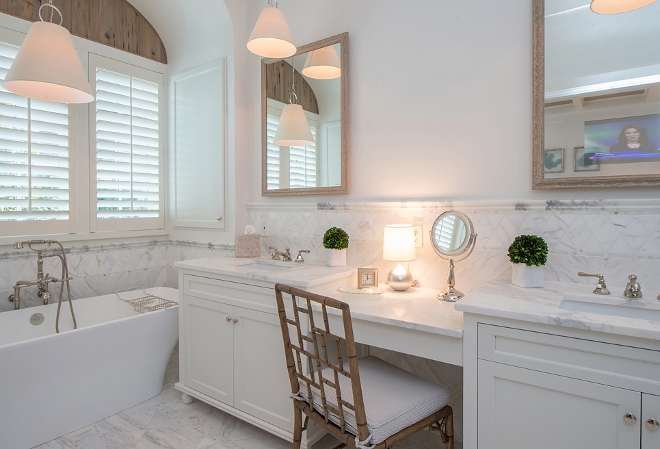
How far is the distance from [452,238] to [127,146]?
8.57ft

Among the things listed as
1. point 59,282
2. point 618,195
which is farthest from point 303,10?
point 59,282

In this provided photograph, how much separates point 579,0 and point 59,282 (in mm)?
3476

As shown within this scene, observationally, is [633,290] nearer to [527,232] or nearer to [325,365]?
[527,232]

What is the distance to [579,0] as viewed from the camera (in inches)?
65.9

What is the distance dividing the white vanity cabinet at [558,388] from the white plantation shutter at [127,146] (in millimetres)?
2790

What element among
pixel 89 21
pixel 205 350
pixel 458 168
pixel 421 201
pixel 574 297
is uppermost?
pixel 89 21

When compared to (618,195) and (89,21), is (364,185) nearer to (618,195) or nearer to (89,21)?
(618,195)

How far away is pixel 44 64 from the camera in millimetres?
1881

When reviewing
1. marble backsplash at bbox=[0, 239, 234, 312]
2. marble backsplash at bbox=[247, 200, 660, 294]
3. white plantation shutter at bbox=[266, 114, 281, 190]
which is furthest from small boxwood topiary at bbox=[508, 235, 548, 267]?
marble backsplash at bbox=[0, 239, 234, 312]

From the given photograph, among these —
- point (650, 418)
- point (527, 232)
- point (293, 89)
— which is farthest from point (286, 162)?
point (650, 418)

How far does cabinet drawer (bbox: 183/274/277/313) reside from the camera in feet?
6.69

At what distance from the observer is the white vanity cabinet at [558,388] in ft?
3.65

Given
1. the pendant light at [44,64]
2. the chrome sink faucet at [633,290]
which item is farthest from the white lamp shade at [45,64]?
the chrome sink faucet at [633,290]

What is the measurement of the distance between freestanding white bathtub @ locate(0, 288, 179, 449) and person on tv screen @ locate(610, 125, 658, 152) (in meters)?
2.60
